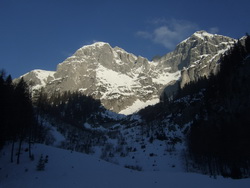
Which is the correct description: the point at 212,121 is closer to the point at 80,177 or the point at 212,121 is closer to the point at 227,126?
the point at 227,126

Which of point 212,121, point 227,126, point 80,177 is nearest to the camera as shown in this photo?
point 80,177

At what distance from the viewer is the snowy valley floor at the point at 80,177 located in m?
18.9

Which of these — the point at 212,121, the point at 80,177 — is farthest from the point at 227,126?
the point at 80,177

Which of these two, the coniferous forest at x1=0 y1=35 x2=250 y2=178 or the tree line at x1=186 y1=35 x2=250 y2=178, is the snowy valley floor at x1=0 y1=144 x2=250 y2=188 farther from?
the tree line at x1=186 y1=35 x2=250 y2=178

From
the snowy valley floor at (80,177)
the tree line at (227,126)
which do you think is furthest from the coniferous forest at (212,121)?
the snowy valley floor at (80,177)

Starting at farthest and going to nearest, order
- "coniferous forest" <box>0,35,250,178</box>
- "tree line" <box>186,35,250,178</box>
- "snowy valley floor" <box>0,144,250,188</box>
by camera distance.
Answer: "tree line" <box>186,35,250,178</box>, "coniferous forest" <box>0,35,250,178</box>, "snowy valley floor" <box>0,144,250,188</box>

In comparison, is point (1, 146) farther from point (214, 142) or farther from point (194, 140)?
point (194, 140)

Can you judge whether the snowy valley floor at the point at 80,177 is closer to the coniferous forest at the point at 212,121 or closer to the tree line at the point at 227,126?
the coniferous forest at the point at 212,121

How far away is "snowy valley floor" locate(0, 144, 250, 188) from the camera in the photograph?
18938mm

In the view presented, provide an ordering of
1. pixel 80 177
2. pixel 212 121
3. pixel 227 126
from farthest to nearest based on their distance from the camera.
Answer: pixel 212 121 < pixel 227 126 < pixel 80 177

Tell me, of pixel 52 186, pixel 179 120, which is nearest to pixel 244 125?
pixel 52 186

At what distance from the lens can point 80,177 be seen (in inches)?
877

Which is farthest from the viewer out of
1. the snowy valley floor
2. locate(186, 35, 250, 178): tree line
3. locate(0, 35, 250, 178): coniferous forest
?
locate(186, 35, 250, 178): tree line

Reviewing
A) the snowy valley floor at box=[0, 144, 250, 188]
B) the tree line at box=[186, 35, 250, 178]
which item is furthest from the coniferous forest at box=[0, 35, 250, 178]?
the snowy valley floor at box=[0, 144, 250, 188]
